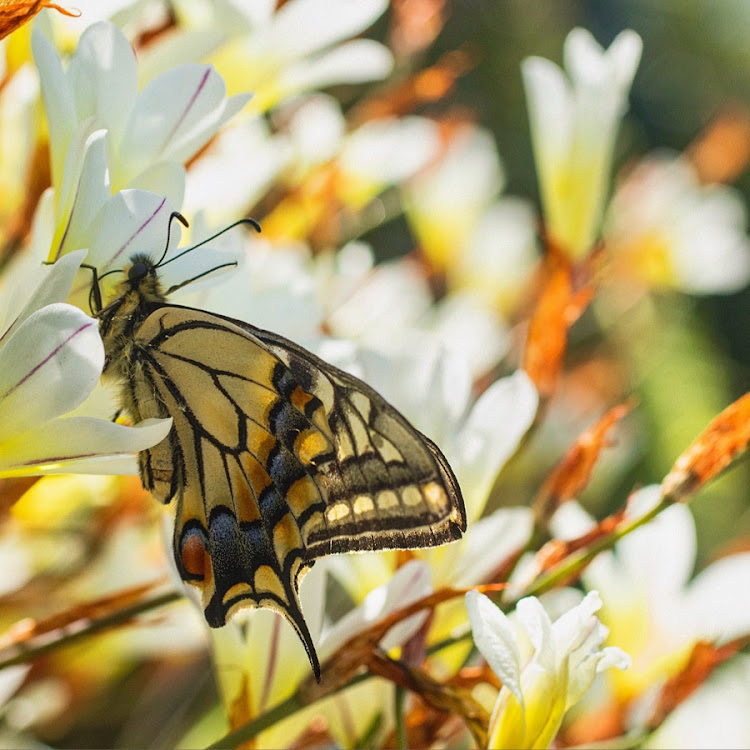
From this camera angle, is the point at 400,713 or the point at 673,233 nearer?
the point at 400,713

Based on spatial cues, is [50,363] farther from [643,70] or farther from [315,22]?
[643,70]

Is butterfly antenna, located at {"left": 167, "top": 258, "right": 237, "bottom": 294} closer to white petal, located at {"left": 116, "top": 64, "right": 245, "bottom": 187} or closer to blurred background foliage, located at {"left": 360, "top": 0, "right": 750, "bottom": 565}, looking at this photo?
white petal, located at {"left": 116, "top": 64, "right": 245, "bottom": 187}

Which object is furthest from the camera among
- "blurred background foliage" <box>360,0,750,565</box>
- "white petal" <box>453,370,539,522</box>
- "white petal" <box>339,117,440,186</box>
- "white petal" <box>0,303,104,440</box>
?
"blurred background foliage" <box>360,0,750,565</box>

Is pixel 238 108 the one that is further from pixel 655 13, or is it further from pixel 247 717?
pixel 655 13

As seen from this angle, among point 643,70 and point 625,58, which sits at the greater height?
point 643,70

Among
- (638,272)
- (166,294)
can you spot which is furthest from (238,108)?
(638,272)

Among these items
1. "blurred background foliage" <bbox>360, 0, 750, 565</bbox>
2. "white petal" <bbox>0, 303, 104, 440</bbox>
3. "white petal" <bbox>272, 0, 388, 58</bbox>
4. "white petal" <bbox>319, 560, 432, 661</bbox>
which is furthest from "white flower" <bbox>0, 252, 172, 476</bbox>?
"blurred background foliage" <bbox>360, 0, 750, 565</bbox>

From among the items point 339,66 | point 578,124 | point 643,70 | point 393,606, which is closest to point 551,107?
point 578,124
